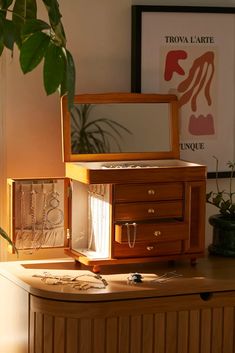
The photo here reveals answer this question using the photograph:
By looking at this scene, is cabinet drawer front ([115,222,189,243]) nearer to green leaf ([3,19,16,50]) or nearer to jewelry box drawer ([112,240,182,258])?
jewelry box drawer ([112,240,182,258])

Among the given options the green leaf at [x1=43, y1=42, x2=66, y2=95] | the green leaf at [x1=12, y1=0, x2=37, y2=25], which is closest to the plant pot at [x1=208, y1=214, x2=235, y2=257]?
the green leaf at [x1=12, y1=0, x2=37, y2=25]

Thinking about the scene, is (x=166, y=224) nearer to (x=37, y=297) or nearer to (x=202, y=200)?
(x=202, y=200)

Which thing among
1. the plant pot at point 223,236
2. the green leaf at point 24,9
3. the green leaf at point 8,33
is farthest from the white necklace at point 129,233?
the green leaf at point 8,33

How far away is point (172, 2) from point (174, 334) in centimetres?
112

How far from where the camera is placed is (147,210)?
98.8 inches

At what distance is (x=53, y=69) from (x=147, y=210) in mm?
986

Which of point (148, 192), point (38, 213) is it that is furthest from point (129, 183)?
point (38, 213)

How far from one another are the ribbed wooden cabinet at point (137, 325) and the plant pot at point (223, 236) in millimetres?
321

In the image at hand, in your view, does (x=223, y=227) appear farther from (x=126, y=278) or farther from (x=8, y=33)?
(x=8, y=33)

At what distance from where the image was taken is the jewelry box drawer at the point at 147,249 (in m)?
2.49

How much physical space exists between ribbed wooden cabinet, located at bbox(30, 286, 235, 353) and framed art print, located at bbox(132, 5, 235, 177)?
2.11 feet

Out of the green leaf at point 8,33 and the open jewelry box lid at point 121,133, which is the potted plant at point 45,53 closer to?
the green leaf at point 8,33

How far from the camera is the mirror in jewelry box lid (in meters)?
2.57

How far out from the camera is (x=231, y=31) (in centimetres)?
287
